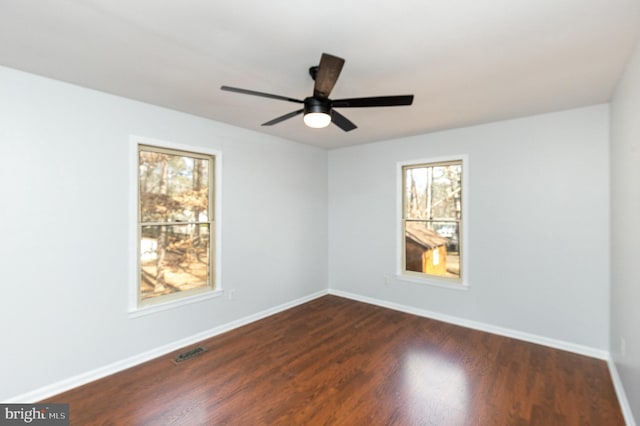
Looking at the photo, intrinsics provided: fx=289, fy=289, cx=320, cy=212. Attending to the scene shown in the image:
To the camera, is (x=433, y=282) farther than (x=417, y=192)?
No

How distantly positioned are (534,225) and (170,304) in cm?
419

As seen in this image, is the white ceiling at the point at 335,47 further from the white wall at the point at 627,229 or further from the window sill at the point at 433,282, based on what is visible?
the window sill at the point at 433,282

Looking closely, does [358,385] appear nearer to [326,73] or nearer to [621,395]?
[621,395]

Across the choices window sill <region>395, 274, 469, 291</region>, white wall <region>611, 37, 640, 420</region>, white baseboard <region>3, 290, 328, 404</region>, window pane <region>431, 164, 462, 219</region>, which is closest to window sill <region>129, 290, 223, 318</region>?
white baseboard <region>3, 290, 328, 404</region>

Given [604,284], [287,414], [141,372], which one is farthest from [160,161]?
[604,284]

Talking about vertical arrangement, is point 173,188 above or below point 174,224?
above

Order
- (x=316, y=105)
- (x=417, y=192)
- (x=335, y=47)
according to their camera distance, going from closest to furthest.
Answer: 1. (x=335, y=47)
2. (x=316, y=105)
3. (x=417, y=192)

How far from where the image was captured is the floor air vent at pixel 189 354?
292 centimetres

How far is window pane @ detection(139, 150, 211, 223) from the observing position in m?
3.05

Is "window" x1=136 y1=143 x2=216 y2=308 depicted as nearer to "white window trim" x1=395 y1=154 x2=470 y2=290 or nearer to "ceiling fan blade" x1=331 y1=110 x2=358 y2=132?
"ceiling fan blade" x1=331 y1=110 x2=358 y2=132

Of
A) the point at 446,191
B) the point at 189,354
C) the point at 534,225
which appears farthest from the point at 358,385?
the point at 446,191

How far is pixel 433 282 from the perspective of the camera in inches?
161

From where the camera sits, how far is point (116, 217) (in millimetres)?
2764

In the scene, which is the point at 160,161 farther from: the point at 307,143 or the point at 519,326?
the point at 519,326
